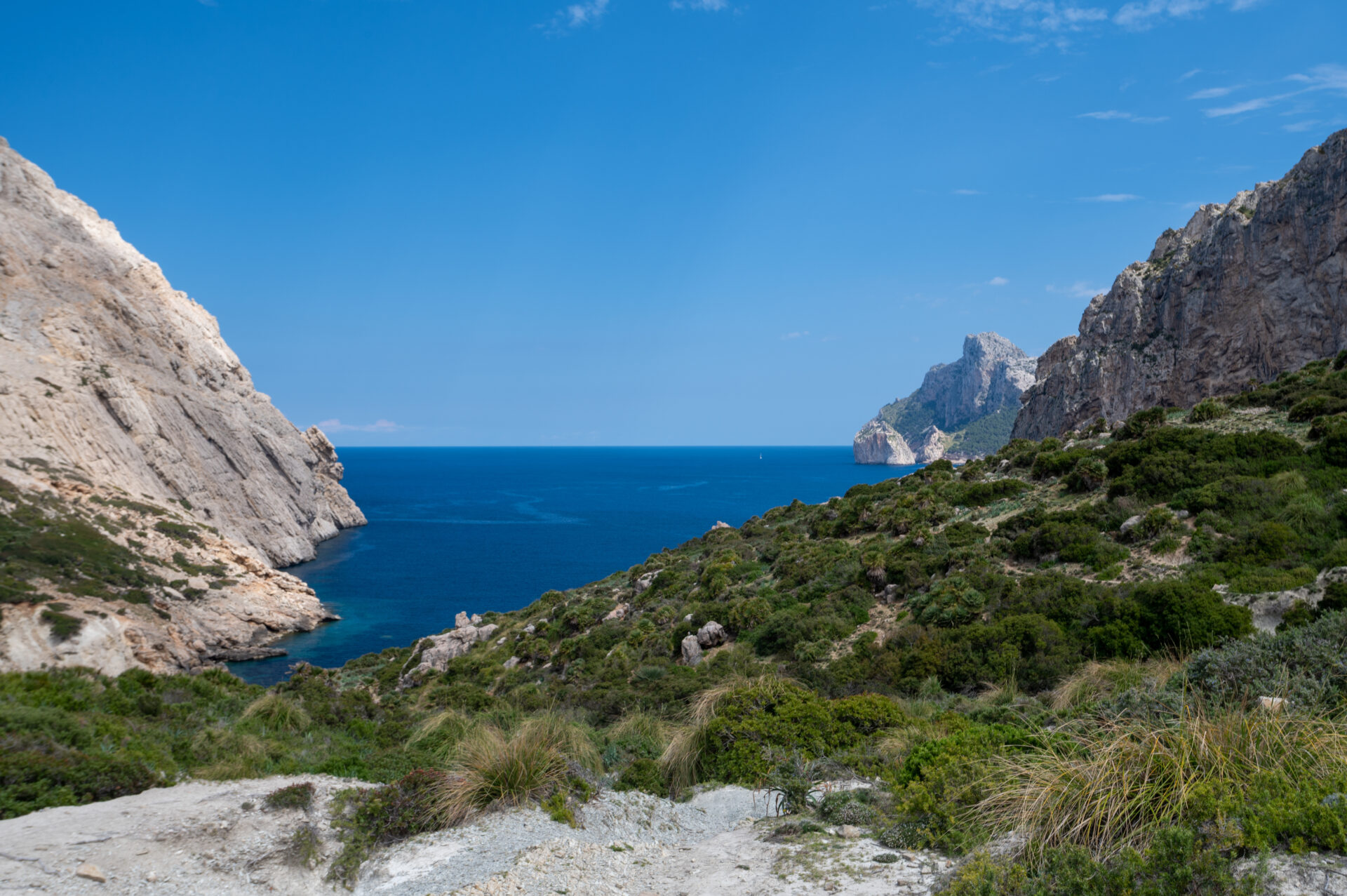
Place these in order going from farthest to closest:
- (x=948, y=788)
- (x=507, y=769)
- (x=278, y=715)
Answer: (x=278, y=715), (x=507, y=769), (x=948, y=788)

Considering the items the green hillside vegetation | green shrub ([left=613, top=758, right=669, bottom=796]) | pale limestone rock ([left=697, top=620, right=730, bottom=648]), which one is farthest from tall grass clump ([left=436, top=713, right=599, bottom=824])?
pale limestone rock ([left=697, top=620, right=730, bottom=648])

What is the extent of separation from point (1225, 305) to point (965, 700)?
224 ft

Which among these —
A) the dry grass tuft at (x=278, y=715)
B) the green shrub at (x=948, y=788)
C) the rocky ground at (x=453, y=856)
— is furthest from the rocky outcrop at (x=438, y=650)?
the green shrub at (x=948, y=788)

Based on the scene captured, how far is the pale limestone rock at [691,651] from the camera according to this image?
66.1ft

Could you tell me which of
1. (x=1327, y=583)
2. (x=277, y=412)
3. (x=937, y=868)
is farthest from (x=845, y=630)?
(x=277, y=412)

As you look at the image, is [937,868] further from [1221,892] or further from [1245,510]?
[1245,510]

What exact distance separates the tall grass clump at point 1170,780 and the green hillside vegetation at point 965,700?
3cm

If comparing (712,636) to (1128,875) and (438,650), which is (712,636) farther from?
(438,650)

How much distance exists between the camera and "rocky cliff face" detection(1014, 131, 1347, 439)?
53.6m

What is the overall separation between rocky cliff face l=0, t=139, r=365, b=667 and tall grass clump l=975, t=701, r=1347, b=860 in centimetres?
4706

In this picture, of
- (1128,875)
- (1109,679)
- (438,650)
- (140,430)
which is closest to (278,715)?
(1128,875)

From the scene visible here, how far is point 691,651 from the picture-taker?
2050cm

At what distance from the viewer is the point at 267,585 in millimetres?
63156

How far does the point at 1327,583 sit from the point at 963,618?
6565 millimetres
